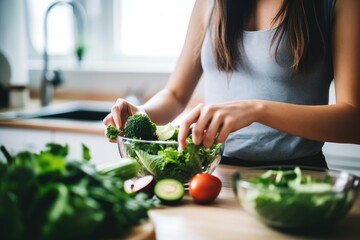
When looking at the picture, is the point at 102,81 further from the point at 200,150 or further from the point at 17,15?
the point at 200,150

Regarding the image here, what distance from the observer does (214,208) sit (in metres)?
0.95

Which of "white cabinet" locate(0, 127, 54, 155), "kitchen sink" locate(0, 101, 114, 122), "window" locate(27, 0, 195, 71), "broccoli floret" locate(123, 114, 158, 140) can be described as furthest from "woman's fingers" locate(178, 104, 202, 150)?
"window" locate(27, 0, 195, 71)

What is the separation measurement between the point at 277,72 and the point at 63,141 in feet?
4.18

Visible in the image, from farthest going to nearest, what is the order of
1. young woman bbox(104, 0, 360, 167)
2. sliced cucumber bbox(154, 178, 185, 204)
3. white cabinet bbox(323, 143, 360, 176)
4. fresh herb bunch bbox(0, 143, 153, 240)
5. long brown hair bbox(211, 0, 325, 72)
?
white cabinet bbox(323, 143, 360, 176), long brown hair bbox(211, 0, 325, 72), young woman bbox(104, 0, 360, 167), sliced cucumber bbox(154, 178, 185, 204), fresh herb bunch bbox(0, 143, 153, 240)

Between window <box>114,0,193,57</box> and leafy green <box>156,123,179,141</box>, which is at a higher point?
window <box>114,0,193,57</box>

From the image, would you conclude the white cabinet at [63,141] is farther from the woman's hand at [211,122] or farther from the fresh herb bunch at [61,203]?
the fresh herb bunch at [61,203]

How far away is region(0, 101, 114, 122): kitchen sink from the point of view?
2611 millimetres

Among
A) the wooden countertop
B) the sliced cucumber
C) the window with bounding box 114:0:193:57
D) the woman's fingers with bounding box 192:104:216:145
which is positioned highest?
the window with bounding box 114:0:193:57

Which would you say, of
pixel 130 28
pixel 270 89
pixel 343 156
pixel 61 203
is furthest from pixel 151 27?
pixel 61 203

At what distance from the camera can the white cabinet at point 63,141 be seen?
84.6 inches

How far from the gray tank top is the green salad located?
540 mm

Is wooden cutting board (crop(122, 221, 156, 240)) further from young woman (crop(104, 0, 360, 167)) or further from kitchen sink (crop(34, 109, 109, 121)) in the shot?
kitchen sink (crop(34, 109, 109, 121))

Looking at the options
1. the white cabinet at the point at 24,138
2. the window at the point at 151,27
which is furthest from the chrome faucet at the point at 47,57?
the white cabinet at the point at 24,138

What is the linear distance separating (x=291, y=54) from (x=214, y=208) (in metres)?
0.62
